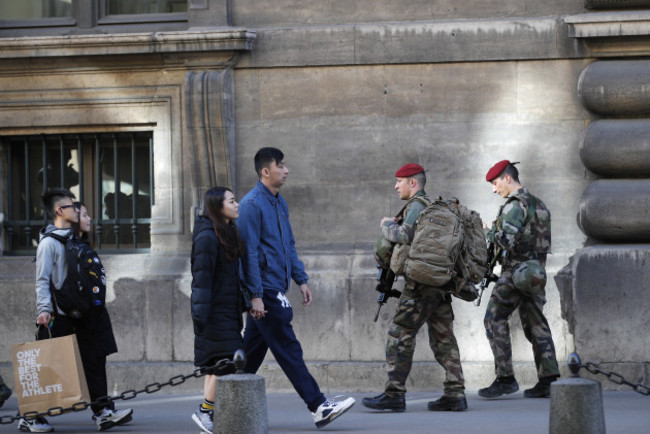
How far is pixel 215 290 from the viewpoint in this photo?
8.30m

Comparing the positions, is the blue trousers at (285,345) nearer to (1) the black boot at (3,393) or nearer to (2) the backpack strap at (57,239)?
(2) the backpack strap at (57,239)

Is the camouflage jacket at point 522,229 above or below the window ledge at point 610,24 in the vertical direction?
below

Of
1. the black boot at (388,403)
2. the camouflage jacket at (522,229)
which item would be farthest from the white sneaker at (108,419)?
the camouflage jacket at (522,229)

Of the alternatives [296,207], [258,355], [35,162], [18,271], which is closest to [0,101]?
[35,162]

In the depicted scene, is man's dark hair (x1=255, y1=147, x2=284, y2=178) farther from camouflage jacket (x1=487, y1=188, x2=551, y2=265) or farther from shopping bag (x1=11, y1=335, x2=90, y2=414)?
camouflage jacket (x1=487, y1=188, x2=551, y2=265)

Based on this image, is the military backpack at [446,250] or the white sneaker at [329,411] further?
the military backpack at [446,250]

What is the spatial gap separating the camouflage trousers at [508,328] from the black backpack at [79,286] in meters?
3.11

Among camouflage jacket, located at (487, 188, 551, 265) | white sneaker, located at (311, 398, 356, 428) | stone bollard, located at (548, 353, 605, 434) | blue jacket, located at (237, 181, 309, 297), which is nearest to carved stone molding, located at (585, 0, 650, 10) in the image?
camouflage jacket, located at (487, 188, 551, 265)

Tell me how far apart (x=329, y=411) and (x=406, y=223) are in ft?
5.25

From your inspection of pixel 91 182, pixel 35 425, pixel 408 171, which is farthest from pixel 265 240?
pixel 91 182

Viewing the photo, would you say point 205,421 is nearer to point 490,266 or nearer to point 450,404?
point 450,404

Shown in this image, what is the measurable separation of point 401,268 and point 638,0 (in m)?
3.32

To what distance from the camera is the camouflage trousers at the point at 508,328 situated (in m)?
9.96

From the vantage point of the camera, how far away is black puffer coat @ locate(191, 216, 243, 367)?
821 cm
